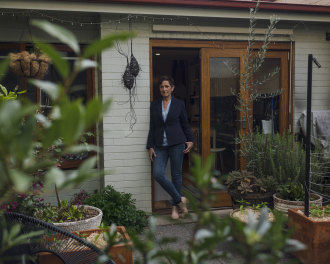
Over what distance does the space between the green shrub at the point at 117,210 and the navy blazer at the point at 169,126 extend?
0.81 metres

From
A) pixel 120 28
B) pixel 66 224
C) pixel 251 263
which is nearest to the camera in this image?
pixel 251 263

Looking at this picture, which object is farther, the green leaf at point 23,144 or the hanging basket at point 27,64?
the hanging basket at point 27,64

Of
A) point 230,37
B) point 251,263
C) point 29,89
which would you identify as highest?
point 230,37

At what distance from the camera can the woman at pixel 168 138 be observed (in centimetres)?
469

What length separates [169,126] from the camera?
4.71 m

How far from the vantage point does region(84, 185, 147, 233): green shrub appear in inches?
163

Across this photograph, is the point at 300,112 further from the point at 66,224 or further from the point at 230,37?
the point at 66,224

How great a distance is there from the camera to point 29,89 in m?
4.89

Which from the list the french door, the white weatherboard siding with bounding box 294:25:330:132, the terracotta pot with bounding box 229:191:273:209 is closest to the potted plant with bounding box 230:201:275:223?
the terracotta pot with bounding box 229:191:273:209

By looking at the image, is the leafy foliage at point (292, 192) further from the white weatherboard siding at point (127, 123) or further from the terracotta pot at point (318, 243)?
the white weatherboard siding at point (127, 123)

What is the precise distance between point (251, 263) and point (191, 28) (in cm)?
452

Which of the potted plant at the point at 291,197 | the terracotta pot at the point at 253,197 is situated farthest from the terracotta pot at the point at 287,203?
the terracotta pot at the point at 253,197

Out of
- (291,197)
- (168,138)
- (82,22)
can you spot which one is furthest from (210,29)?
(291,197)

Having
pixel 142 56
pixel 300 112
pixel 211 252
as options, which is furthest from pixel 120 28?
pixel 211 252
